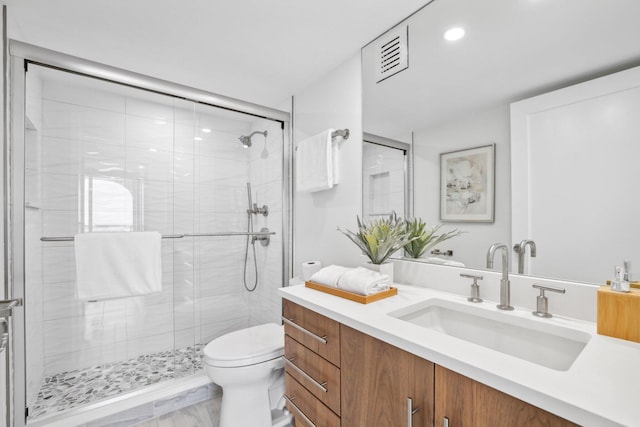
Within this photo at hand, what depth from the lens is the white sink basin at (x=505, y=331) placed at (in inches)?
35.2

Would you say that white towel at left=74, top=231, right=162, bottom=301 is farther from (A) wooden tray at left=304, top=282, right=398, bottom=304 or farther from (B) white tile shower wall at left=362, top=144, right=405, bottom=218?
(B) white tile shower wall at left=362, top=144, right=405, bottom=218

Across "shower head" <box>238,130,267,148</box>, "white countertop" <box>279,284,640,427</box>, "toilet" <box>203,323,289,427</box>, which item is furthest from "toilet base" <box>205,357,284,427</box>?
"shower head" <box>238,130,267,148</box>

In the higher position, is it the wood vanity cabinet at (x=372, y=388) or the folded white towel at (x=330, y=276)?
the folded white towel at (x=330, y=276)

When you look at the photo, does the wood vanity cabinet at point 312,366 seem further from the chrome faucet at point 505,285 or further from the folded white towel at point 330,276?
the chrome faucet at point 505,285

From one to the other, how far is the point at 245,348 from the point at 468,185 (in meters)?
1.46

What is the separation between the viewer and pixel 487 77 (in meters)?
1.24

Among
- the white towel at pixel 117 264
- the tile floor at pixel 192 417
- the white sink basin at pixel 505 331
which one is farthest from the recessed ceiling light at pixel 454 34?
the tile floor at pixel 192 417

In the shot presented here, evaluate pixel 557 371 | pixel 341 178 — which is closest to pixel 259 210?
pixel 341 178

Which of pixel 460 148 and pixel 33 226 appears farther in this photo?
pixel 33 226

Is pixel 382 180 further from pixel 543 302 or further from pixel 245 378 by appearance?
pixel 245 378

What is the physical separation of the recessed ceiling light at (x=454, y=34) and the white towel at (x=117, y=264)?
1990 mm

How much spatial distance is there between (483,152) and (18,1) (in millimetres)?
2224

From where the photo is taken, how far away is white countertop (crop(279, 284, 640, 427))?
0.53 meters

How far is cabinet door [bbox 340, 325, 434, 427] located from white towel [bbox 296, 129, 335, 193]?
104 cm
